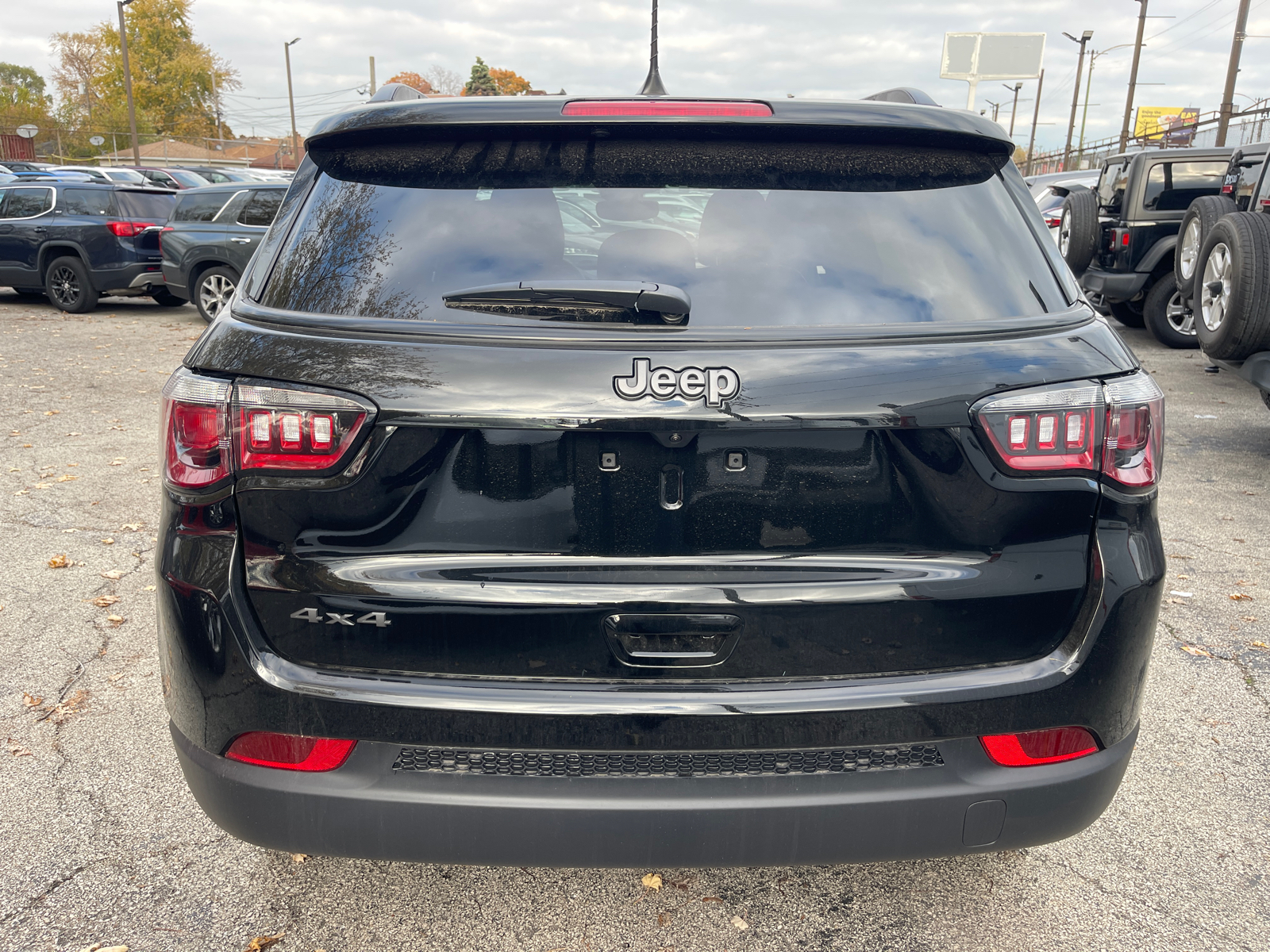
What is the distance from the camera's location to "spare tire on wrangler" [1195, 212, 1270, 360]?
19.0 feet

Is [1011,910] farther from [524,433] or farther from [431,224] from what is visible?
[431,224]

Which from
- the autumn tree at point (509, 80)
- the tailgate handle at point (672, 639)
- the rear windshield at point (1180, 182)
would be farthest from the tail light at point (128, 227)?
the autumn tree at point (509, 80)

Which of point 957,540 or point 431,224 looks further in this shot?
point 431,224

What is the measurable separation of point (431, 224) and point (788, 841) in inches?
53.1

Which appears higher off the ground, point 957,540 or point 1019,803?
point 957,540

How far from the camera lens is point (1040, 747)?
72.2 inches

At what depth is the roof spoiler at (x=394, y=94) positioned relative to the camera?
2.12m

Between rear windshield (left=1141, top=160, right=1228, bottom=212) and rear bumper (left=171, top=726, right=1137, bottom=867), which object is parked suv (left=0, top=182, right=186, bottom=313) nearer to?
rear windshield (left=1141, top=160, right=1228, bottom=212)

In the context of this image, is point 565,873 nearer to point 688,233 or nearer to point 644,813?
point 644,813

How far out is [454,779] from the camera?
175cm

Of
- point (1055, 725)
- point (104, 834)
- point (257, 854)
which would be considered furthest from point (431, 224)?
point (104, 834)

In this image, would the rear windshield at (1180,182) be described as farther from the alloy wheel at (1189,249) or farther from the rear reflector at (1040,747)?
the rear reflector at (1040,747)

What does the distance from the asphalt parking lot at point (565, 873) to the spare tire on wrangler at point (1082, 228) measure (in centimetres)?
783

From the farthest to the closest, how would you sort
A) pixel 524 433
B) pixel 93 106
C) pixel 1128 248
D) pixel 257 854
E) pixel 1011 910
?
1. pixel 93 106
2. pixel 1128 248
3. pixel 257 854
4. pixel 1011 910
5. pixel 524 433
